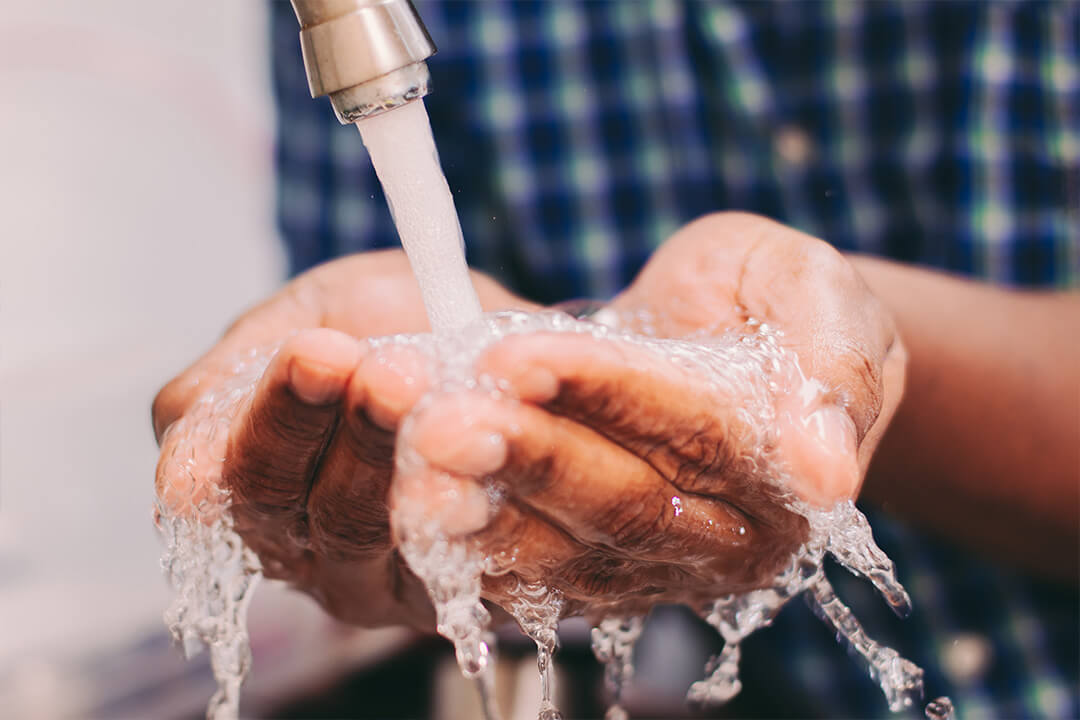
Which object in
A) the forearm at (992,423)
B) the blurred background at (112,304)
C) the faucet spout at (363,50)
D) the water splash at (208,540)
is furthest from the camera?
the blurred background at (112,304)

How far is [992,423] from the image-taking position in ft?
2.05

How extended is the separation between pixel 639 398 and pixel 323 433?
0.13 metres

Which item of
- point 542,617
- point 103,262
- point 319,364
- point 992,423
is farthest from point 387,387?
point 103,262

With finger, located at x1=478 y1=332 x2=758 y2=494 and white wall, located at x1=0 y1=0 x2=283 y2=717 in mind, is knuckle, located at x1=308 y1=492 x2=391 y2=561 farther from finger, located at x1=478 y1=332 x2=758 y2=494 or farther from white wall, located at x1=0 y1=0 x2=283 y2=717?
white wall, located at x1=0 y1=0 x2=283 y2=717

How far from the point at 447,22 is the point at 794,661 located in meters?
0.62

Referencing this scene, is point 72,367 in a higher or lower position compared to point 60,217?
lower

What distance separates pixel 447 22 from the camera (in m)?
0.75

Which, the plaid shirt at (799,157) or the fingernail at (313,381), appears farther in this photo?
the plaid shirt at (799,157)

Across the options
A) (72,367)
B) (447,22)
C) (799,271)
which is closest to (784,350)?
(799,271)

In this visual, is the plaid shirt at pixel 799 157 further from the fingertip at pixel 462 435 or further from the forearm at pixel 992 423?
the fingertip at pixel 462 435

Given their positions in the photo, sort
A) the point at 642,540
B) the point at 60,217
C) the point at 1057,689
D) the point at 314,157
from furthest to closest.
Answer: the point at 60,217, the point at 314,157, the point at 1057,689, the point at 642,540

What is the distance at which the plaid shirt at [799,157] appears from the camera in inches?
26.1

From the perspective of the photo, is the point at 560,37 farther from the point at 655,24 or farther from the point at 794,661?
the point at 794,661

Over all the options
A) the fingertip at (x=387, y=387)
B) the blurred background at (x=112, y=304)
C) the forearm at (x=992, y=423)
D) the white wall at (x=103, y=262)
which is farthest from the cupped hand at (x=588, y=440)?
the white wall at (x=103, y=262)
